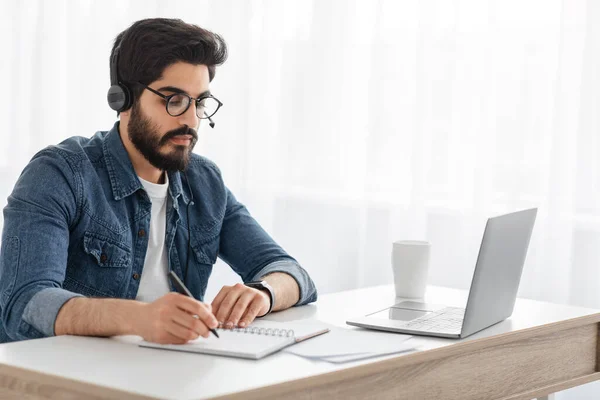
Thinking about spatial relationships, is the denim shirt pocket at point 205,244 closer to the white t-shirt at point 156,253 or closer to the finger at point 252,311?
the white t-shirt at point 156,253

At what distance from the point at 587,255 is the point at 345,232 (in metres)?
0.93

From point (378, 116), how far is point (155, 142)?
132 cm

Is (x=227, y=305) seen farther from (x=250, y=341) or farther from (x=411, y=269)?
(x=411, y=269)

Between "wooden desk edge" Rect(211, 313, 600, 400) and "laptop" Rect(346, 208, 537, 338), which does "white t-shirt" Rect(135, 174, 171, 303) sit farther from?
"wooden desk edge" Rect(211, 313, 600, 400)

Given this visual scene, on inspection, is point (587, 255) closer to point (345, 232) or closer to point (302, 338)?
point (345, 232)

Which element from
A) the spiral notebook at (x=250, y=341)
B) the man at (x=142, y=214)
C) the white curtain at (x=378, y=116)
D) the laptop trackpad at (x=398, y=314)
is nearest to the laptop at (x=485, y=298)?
the laptop trackpad at (x=398, y=314)

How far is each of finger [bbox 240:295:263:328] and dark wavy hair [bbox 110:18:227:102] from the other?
0.57m

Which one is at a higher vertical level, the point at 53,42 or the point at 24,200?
the point at 53,42

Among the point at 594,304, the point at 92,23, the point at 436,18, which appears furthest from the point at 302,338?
the point at 92,23

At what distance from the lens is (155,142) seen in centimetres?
193

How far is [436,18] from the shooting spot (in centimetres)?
292

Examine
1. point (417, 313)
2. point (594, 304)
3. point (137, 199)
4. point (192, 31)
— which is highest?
point (192, 31)

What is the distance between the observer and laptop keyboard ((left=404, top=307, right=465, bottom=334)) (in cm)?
161

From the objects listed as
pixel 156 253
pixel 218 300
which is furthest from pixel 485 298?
pixel 156 253
